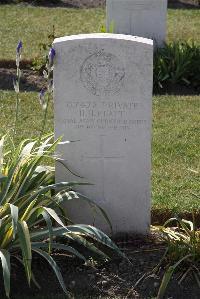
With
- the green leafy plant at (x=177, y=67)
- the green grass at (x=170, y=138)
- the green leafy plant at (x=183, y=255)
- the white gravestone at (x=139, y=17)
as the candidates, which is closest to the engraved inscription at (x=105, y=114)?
the green grass at (x=170, y=138)

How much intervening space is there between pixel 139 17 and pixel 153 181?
485cm

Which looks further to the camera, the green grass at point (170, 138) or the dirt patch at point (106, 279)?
the green grass at point (170, 138)

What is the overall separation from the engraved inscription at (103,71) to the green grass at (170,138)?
0.82m

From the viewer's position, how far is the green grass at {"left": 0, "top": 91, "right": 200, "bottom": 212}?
21.1 feet

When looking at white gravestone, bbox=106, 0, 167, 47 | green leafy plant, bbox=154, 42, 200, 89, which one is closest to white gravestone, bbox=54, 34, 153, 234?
green leafy plant, bbox=154, 42, 200, 89

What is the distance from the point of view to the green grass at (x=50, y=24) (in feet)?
42.9

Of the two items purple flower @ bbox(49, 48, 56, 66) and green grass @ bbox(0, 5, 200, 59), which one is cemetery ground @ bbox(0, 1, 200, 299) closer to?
green grass @ bbox(0, 5, 200, 59)

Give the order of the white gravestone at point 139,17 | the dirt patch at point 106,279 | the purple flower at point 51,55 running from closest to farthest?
the dirt patch at point 106,279
the purple flower at point 51,55
the white gravestone at point 139,17

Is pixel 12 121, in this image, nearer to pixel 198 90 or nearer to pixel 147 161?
pixel 198 90

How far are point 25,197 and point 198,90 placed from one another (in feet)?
18.4

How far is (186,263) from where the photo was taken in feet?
16.6

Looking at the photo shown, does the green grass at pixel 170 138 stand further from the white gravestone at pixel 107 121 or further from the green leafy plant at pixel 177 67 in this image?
the green leafy plant at pixel 177 67

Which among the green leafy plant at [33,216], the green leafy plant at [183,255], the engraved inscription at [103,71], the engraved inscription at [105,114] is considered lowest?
the green leafy plant at [183,255]

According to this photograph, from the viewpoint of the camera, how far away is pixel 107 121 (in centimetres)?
538
